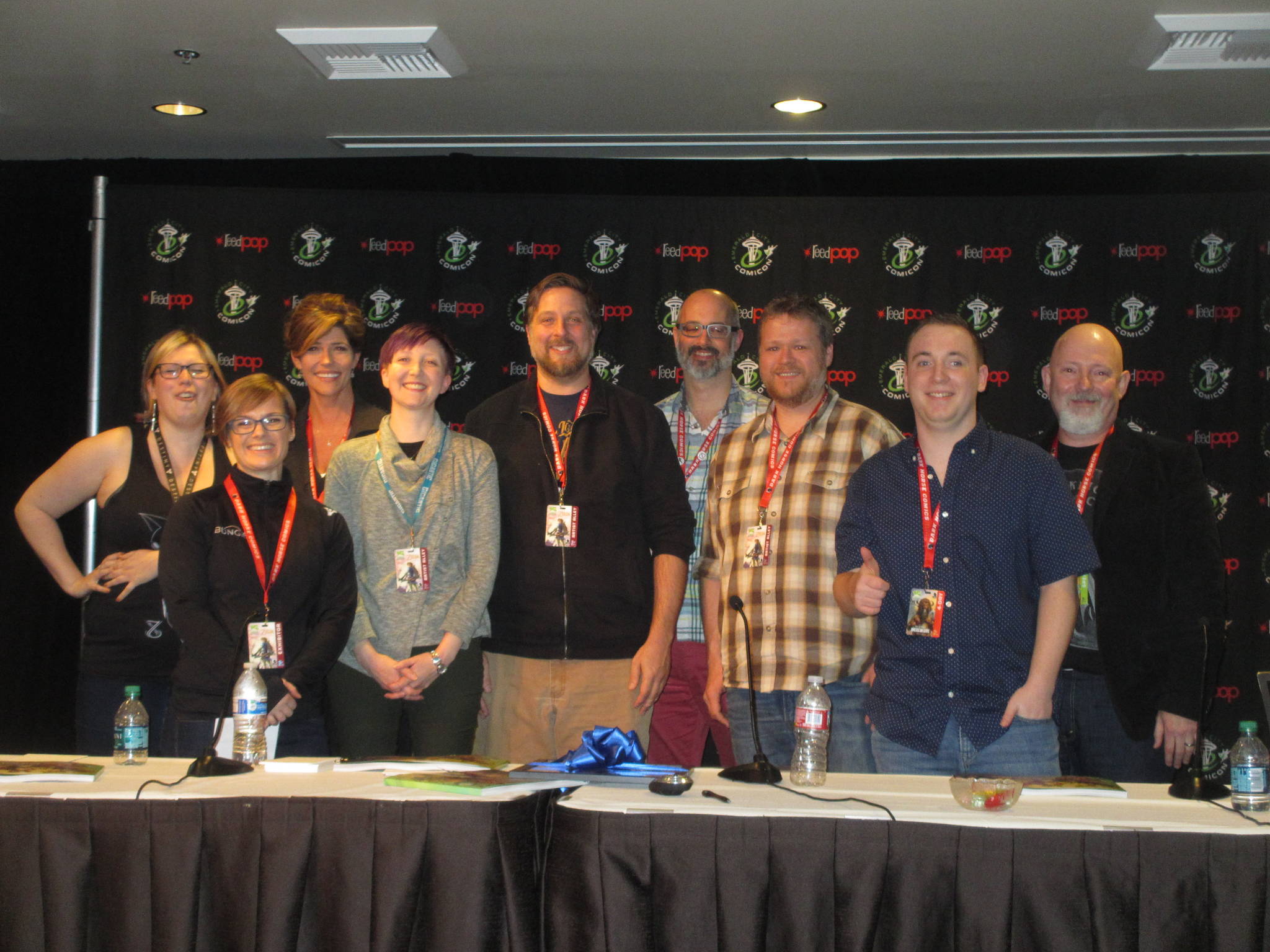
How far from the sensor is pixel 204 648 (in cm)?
290

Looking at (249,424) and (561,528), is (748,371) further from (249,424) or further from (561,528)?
(249,424)

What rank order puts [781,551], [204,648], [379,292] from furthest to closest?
[379,292] < [781,551] < [204,648]

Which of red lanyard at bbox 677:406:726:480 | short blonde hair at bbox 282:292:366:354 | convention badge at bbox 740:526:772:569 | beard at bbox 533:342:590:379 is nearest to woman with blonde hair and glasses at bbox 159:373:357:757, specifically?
short blonde hair at bbox 282:292:366:354

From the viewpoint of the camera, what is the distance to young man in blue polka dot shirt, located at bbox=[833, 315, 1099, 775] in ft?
8.39

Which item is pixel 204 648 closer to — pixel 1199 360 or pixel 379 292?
pixel 379 292

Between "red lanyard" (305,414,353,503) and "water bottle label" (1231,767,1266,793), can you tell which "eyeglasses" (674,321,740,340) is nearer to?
"red lanyard" (305,414,353,503)

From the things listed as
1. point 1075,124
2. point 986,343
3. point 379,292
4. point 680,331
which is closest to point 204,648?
point 680,331

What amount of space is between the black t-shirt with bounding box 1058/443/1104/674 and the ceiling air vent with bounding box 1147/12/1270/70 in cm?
151

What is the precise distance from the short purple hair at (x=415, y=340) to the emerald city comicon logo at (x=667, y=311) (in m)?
1.67

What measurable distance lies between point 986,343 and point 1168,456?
161 centimetres

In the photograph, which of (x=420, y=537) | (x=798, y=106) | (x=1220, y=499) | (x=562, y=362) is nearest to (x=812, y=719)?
(x=420, y=537)

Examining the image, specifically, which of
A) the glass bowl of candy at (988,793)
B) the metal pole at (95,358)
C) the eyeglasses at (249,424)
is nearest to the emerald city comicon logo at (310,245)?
the metal pole at (95,358)

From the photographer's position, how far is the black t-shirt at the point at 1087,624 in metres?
3.22

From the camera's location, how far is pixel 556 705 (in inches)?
132
